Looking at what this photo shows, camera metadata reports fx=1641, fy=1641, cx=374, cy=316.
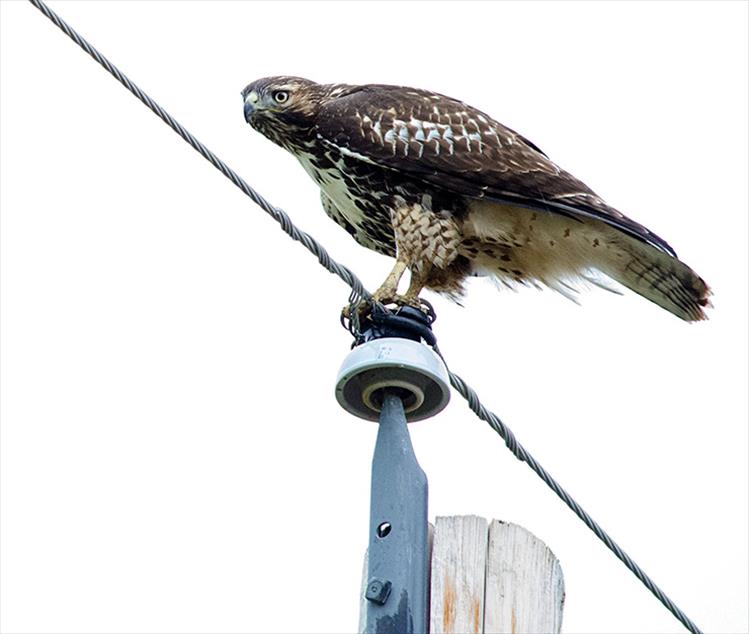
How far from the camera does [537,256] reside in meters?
6.80

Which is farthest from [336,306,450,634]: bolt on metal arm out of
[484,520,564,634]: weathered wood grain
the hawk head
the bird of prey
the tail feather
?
the hawk head

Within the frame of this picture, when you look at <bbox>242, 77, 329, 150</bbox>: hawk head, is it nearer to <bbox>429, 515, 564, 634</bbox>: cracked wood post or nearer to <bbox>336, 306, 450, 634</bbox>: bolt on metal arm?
<bbox>336, 306, 450, 634</bbox>: bolt on metal arm

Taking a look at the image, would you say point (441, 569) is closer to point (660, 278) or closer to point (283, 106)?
point (660, 278)

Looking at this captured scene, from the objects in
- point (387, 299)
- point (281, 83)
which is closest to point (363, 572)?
point (387, 299)

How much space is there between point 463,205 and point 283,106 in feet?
3.17

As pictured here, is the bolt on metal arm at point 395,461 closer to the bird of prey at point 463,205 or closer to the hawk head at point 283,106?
the bird of prey at point 463,205

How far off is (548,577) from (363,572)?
451mm

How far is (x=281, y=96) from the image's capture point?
7148 millimetres

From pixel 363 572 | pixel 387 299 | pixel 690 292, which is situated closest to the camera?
pixel 363 572

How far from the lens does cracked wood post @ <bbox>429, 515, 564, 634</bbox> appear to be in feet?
11.4

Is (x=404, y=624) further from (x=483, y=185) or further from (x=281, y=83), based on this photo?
(x=281, y=83)

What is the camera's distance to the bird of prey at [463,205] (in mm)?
6582

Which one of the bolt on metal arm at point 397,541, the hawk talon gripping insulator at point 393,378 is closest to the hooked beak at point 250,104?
the hawk talon gripping insulator at point 393,378

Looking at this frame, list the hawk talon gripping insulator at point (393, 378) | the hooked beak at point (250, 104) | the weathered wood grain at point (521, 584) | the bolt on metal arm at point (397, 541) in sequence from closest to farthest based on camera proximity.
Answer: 1. the weathered wood grain at point (521, 584)
2. the bolt on metal arm at point (397, 541)
3. the hawk talon gripping insulator at point (393, 378)
4. the hooked beak at point (250, 104)
